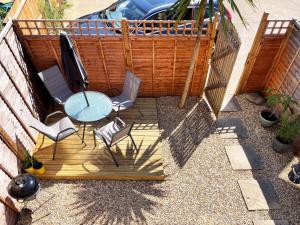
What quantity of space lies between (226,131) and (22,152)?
4.88 m

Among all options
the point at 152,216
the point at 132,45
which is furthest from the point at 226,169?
the point at 132,45

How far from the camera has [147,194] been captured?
16.9ft

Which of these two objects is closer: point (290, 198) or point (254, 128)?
point (290, 198)

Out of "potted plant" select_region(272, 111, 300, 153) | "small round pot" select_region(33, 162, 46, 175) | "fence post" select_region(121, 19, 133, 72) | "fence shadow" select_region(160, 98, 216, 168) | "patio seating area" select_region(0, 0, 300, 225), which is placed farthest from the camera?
"fence shadow" select_region(160, 98, 216, 168)

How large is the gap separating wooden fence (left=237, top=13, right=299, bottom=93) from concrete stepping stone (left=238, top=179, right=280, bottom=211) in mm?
2805

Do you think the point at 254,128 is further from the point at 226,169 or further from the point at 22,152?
the point at 22,152

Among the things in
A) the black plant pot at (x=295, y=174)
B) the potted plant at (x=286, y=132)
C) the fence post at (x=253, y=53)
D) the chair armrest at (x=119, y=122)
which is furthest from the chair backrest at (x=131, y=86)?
the black plant pot at (x=295, y=174)

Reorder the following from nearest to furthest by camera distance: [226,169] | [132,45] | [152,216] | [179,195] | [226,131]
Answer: [152,216] < [179,195] < [226,169] < [132,45] < [226,131]

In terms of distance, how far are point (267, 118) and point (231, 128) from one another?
0.97 metres

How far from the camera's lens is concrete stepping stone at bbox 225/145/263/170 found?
569 cm

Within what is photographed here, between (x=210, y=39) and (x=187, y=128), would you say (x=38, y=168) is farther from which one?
(x=210, y=39)

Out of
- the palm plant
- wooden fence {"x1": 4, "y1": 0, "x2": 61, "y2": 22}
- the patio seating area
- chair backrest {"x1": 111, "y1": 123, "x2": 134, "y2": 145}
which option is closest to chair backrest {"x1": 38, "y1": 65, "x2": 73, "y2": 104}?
the patio seating area

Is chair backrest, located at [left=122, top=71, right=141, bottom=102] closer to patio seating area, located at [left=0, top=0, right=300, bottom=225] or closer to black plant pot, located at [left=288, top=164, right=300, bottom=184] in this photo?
patio seating area, located at [left=0, top=0, right=300, bottom=225]

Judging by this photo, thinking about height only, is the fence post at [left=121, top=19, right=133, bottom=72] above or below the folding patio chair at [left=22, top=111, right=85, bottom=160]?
above
